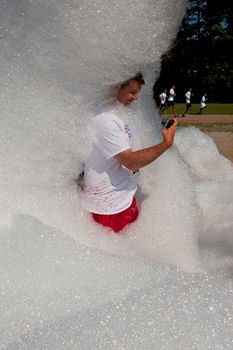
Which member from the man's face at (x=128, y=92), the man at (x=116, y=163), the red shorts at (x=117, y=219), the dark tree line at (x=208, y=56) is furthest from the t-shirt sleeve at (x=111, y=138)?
the dark tree line at (x=208, y=56)

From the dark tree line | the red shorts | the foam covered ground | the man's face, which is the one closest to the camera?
the foam covered ground

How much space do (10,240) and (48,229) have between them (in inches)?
5.3

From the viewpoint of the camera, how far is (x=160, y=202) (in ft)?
9.29

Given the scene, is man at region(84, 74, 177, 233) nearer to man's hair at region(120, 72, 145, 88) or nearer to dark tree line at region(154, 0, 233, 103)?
man's hair at region(120, 72, 145, 88)

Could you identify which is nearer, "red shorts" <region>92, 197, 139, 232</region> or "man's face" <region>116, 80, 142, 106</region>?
"man's face" <region>116, 80, 142, 106</region>

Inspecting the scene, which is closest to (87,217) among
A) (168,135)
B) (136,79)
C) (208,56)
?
(168,135)

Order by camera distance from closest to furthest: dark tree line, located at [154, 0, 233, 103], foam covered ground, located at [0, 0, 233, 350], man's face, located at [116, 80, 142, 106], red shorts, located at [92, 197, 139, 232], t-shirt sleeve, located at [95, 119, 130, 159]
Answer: foam covered ground, located at [0, 0, 233, 350] → t-shirt sleeve, located at [95, 119, 130, 159] → man's face, located at [116, 80, 142, 106] → red shorts, located at [92, 197, 139, 232] → dark tree line, located at [154, 0, 233, 103]

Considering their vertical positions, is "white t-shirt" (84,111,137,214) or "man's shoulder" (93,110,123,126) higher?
"man's shoulder" (93,110,123,126)

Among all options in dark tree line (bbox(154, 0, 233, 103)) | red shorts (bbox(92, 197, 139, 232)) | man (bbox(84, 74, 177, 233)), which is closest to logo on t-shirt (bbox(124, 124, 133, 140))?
man (bbox(84, 74, 177, 233))

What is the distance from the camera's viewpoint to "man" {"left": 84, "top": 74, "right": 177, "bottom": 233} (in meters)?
2.32

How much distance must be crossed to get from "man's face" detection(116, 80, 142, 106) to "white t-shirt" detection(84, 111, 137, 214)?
9 cm

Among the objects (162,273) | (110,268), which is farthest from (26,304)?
(162,273)

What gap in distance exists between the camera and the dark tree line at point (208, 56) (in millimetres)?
28625

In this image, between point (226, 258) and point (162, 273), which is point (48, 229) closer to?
point (162, 273)
